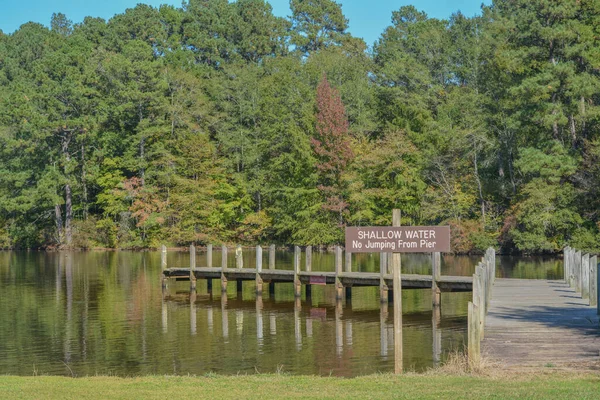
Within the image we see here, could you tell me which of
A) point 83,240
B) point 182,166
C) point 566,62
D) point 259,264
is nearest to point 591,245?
point 566,62

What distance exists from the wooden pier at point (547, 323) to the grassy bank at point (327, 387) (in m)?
1.62

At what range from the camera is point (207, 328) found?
2830cm

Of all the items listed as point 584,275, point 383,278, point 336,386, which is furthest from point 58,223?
point 336,386

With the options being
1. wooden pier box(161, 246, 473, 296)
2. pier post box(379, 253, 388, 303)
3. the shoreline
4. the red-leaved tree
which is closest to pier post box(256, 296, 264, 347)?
wooden pier box(161, 246, 473, 296)

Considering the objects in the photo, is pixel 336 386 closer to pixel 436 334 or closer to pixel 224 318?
pixel 436 334

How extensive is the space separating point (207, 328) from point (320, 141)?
143 feet

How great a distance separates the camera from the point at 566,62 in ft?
171

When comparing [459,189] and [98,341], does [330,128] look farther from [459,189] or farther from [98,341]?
[98,341]

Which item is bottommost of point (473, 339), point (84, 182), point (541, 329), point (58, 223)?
point (541, 329)

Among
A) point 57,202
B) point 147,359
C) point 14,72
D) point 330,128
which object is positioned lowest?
point 147,359

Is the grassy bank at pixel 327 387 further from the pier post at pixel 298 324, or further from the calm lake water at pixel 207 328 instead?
the pier post at pixel 298 324

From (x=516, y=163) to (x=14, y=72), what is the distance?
70.9 metres

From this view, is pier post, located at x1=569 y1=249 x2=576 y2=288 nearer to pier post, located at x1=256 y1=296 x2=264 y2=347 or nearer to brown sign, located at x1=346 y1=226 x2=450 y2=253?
pier post, located at x1=256 y1=296 x2=264 y2=347

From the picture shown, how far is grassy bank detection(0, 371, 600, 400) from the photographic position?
1263cm
